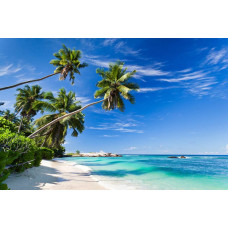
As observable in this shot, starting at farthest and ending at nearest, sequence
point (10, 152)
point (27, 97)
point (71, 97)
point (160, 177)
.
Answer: point (27, 97)
point (71, 97)
point (160, 177)
point (10, 152)

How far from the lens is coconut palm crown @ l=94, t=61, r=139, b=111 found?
36.1ft

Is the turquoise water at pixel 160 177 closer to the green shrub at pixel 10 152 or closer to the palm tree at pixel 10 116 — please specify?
the green shrub at pixel 10 152

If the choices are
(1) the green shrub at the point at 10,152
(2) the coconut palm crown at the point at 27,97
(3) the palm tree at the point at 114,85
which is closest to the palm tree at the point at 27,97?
(2) the coconut palm crown at the point at 27,97

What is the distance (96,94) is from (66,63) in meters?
4.24

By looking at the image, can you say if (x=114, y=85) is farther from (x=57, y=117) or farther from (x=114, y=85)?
(x=57, y=117)

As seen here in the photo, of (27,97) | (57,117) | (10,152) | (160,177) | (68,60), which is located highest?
(68,60)

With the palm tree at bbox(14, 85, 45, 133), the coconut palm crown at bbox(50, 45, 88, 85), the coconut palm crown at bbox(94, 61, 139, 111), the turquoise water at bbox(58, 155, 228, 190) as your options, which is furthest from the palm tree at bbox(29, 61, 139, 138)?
the palm tree at bbox(14, 85, 45, 133)

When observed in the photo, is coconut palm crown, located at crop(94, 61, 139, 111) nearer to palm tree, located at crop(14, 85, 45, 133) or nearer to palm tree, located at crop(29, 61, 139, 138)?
palm tree, located at crop(29, 61, 139, 138)

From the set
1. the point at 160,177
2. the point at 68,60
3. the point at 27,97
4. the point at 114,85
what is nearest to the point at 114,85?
the point at 114,85

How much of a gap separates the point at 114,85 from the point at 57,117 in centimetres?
703

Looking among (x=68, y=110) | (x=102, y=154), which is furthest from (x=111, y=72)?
(x=102, y=154)

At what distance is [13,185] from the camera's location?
14.4ft

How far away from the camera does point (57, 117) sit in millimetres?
13641
